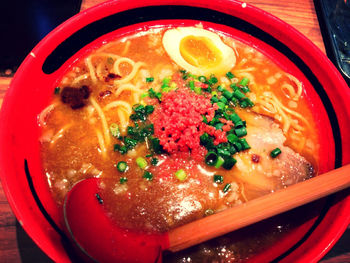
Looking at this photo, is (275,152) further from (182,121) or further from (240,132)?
(182,121)

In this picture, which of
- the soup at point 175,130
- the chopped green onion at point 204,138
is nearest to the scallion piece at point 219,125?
the soup at point 175,130

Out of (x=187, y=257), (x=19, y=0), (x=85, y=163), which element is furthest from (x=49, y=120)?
(x=187, y=257)

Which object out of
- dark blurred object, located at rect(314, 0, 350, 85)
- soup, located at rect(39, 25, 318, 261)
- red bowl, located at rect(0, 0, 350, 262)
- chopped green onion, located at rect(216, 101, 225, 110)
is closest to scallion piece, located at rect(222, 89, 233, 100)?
soup, located at rect(39, 25, 318, 261)

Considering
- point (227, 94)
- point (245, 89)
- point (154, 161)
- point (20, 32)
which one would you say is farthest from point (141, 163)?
point (20, 32)

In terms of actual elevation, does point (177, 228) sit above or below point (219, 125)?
below

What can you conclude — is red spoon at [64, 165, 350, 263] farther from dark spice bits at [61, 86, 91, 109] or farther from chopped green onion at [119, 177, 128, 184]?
dark spice bits at [61, 86, 91, 109]

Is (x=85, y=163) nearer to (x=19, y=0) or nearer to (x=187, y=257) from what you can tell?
(x=187, y=257)

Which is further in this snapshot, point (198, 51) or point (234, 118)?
point (198, 51)
